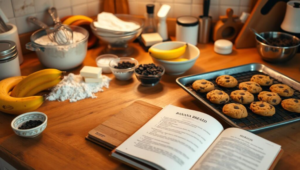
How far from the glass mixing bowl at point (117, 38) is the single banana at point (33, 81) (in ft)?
1.14

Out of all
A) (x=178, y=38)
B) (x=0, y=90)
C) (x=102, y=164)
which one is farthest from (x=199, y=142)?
(x=178, y=38)

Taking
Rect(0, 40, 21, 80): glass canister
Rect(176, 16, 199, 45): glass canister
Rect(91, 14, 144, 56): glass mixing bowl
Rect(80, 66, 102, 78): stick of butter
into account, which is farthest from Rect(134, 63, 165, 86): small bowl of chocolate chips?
Rect(0, 40, 21, 80): glass canister

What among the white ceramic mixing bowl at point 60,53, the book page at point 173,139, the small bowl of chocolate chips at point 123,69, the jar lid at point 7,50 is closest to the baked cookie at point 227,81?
the book page at point 173,139

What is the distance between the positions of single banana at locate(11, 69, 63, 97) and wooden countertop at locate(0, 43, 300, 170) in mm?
74

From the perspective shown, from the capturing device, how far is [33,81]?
3.28 feet

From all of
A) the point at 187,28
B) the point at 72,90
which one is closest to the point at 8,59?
the point at 72,90

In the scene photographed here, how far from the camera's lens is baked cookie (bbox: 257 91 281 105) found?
92 centimetres

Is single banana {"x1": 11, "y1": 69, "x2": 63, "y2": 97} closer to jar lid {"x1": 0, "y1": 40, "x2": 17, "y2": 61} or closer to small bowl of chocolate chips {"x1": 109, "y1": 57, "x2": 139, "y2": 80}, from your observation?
jar lid {"x1": 0, "y1": 40, "x2": 17, "y2": 61}

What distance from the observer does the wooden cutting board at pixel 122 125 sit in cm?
79

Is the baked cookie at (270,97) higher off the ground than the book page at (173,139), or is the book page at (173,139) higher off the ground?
the baked cookie at (270,97)

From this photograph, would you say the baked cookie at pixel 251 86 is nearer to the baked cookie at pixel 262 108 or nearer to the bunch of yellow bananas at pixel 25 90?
the baked cookie at pixel 262 108

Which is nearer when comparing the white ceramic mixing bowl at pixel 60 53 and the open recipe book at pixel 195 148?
the open recipe book at pixel 195 148

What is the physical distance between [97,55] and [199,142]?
80 centimetres

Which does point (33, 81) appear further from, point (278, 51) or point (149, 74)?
point (278, 51)
